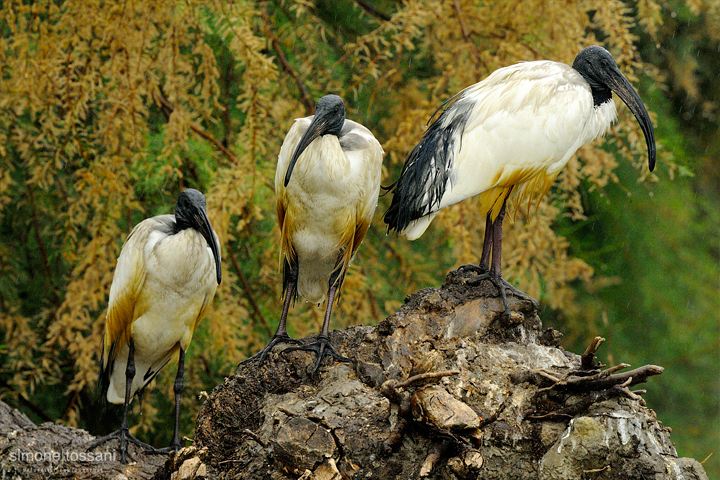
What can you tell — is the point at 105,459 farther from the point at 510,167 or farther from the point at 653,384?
the point at 653,384

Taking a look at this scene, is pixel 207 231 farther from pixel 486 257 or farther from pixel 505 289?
pixel 505 289

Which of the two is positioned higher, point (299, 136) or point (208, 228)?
point (299, 136)

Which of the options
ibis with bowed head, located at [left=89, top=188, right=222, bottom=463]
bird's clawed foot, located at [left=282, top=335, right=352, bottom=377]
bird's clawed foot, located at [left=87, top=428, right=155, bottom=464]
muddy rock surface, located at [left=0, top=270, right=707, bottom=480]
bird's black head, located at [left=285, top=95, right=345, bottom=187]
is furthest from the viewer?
ibis with bowed head, located at [left=89, top=188, right=222, bottom=463]

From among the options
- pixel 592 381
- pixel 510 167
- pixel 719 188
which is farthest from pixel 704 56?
pixel 592 381

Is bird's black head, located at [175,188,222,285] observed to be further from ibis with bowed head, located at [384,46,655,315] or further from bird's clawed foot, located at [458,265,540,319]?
bird's clawed foot, located at [458,265,540,319]

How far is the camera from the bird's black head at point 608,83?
317 centimetres

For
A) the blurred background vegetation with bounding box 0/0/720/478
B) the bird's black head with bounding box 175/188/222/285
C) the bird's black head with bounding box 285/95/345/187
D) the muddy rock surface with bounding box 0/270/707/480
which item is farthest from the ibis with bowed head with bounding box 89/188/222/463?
the muddy rock surface with bounding box 0/270/707/480

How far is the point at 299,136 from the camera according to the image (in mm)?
3256

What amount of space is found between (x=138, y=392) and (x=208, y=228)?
141 centimetres

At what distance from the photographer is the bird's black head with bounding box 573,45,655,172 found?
3174 millimetres

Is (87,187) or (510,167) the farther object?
(87,187)

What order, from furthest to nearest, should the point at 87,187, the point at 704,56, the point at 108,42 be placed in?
the point at 704,56 → the point at 87,187 → the point at 108,42

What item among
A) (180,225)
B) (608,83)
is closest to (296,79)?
(180,225)

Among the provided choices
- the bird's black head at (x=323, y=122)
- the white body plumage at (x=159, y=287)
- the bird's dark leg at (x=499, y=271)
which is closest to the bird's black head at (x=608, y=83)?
the bird's dark leg at (x=499, y=271)
